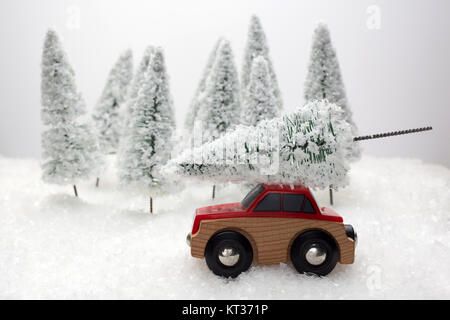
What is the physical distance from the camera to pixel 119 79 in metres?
14.2

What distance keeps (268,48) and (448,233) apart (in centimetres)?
799

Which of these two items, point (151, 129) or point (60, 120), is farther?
point (60, 120)

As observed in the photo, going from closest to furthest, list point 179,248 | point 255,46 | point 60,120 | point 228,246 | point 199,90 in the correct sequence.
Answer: point 228,246
point 179,248
point 60,120
point 255,46
point 199,90

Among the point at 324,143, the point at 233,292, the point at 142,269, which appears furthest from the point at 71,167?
the point at 324,143

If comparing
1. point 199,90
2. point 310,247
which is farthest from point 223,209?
point 199,90

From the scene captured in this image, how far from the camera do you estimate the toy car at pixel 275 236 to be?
19.2 feet

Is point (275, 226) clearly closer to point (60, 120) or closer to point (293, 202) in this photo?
point (293, 202)

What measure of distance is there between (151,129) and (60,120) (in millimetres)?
2628

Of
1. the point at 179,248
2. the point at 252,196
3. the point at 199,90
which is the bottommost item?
the point at 179,248

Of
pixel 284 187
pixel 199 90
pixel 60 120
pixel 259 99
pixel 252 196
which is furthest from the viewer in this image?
pixel 199 90

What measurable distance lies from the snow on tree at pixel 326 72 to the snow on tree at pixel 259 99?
1488mm

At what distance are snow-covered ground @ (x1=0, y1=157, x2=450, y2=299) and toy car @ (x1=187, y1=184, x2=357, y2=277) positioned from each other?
0.26m

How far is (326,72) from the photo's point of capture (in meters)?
10.4
